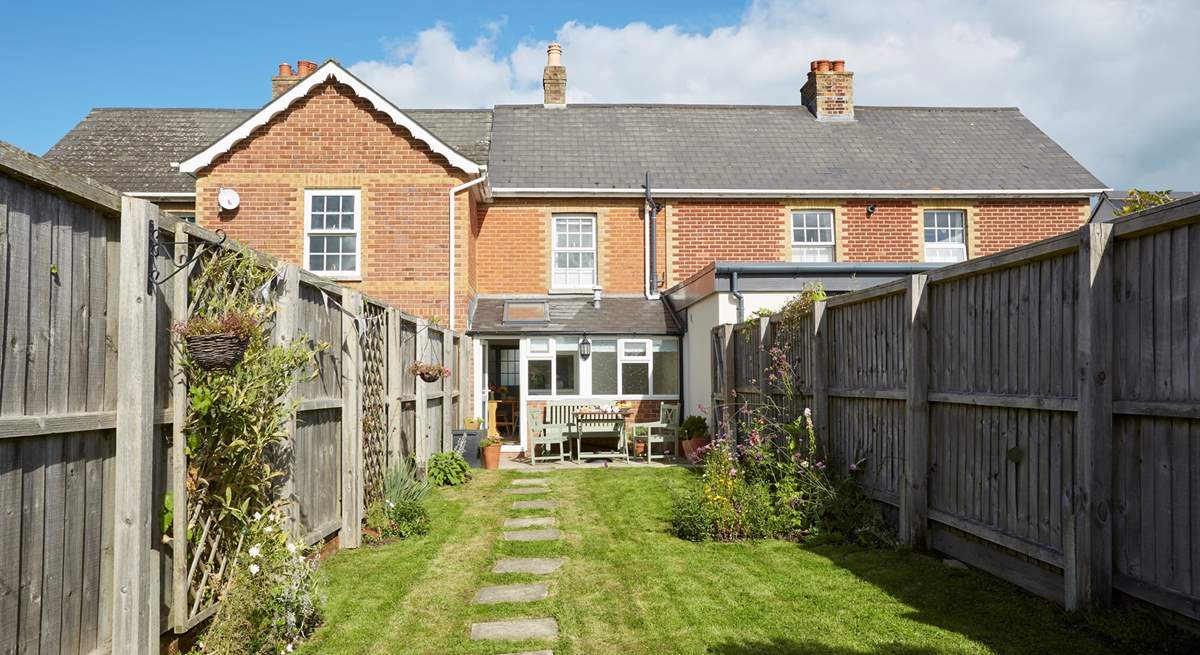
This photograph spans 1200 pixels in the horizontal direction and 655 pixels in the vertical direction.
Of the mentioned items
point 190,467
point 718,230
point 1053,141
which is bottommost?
point 190,467

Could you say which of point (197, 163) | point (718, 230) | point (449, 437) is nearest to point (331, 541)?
point (449, 437)

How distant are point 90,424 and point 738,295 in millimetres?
10052

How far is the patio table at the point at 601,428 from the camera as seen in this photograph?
14.2 m

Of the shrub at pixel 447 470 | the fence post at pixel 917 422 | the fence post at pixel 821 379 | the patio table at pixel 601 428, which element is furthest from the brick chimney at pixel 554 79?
the fence post at pixel 917 422

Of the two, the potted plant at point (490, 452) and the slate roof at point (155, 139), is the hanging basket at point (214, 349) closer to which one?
the potted plant at point (490, 452)

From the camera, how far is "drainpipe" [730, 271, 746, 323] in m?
12.3

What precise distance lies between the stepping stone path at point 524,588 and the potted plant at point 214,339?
2077 mm

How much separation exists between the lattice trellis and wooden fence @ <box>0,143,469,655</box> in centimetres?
328

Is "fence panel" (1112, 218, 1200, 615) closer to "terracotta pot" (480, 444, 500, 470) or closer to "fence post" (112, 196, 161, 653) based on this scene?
"fence post" (112, 196, 161, 653)

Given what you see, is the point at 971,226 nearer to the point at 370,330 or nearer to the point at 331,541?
the point at 370,330

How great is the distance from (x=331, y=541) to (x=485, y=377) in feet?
31.2

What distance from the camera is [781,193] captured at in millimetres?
17672

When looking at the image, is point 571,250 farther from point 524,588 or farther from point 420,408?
point 524,588

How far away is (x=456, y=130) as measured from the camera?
62.7ft
